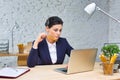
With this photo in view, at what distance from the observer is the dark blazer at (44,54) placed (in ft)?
6.01

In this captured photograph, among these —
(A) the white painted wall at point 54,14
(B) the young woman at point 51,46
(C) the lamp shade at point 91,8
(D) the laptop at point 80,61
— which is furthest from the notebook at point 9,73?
(A) the white painted wall at point 54,14

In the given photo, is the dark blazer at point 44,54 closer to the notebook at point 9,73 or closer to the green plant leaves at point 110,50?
the notebook at point 9,73

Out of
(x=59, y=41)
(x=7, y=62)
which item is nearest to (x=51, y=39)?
(x=59, y=41)

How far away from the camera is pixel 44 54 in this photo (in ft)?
6.52

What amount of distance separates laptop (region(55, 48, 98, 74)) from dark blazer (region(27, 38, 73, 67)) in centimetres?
37

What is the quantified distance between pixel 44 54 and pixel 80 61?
1.96 ft

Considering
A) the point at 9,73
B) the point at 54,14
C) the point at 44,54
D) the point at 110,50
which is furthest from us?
the point at 54,14

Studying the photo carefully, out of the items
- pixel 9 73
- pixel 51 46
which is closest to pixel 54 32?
pixel 51 46

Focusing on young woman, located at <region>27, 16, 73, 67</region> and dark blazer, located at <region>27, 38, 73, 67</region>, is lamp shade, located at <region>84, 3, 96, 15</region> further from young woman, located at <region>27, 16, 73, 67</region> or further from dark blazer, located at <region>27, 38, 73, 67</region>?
dark blazer, located at <region>27, 38, 73, 67</region>

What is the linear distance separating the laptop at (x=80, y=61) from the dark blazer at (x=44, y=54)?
1.21 feet

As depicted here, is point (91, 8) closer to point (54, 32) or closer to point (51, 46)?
point (54, 32)

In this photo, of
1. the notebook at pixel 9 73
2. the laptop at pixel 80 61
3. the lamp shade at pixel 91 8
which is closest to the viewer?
the notebook at pixel 9 73

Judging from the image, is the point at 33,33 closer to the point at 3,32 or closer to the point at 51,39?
the point at 3,32

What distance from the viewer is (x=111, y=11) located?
157 inches
